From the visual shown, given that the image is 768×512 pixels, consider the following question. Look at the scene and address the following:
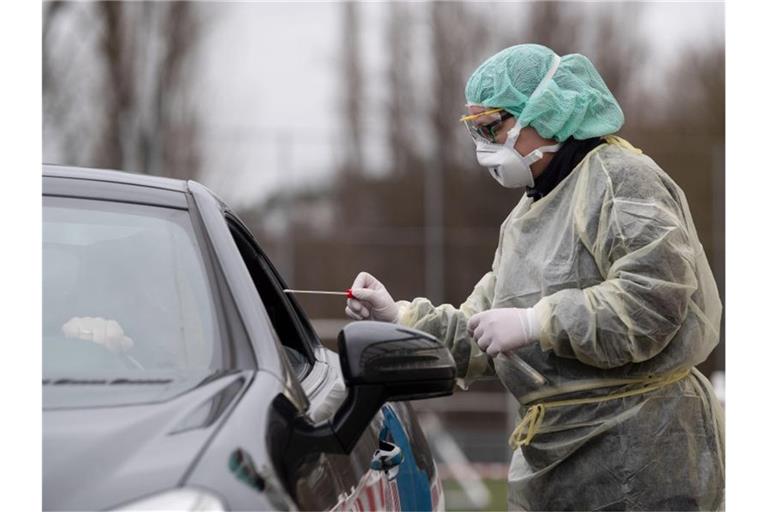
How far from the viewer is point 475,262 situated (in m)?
19.1

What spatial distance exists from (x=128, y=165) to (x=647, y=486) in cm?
1650

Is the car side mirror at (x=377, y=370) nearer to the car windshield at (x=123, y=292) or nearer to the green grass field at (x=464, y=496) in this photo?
the car windshield at (x=123, y=292)

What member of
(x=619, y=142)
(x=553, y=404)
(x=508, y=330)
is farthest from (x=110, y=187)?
(x=619, y=142)

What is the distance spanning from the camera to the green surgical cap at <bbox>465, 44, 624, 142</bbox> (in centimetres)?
382

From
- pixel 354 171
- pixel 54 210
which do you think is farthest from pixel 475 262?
pixel 54 210

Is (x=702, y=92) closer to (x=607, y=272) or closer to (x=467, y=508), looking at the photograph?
(x=467, y=508)

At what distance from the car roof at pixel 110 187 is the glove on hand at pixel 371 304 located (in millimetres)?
866

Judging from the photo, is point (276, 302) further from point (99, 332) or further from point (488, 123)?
point (99, 332)

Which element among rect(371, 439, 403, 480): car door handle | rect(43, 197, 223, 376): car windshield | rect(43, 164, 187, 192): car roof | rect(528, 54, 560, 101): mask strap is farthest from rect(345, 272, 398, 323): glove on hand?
rect(43, 197, 223, 376): car windshield

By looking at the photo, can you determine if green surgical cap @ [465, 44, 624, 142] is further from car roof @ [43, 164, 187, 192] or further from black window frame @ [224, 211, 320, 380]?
car roof @ [43, 164, 187, 192]

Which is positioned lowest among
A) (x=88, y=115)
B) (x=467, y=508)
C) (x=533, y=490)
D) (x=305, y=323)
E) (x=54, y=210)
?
(x=467, y=508)

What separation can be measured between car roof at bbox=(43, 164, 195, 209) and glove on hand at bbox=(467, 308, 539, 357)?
84cm

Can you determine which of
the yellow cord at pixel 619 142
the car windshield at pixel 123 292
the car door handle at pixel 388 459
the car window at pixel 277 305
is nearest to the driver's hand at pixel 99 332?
the car windshield at pixel 123 292

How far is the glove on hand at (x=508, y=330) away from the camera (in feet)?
11.4
